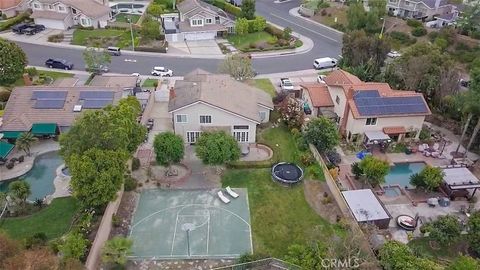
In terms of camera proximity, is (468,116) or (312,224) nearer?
(312,224)

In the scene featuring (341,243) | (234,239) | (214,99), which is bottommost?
(234,239)

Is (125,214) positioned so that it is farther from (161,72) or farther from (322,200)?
(161,72)

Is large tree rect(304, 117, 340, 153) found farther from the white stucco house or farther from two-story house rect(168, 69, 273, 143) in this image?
two-story house rect(168, 69, 273, 143)

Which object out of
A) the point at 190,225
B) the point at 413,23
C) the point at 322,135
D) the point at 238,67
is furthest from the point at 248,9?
the point at 190,225

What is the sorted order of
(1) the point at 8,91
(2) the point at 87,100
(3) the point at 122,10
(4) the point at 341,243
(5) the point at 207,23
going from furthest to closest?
1. (3) the point at 122,10
2. (5) the point at 207,23
3. (1) the point at 8,91
4. (2) the point at 87,100
5. (4) the point at 341,243

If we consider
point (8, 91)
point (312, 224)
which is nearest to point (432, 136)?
point (312, 224)

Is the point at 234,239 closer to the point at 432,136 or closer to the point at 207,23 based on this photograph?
the point at 432,136

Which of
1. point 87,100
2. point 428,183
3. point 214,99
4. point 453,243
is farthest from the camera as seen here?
point 87,100
